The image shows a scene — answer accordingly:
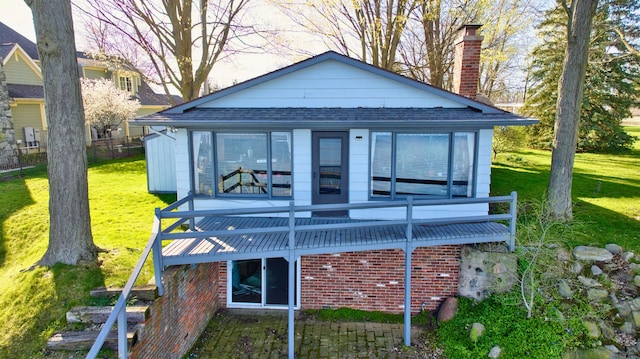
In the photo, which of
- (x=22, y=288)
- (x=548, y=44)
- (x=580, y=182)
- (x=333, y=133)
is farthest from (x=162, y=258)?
(x=548, y=44)

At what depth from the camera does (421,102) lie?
8.23 metres

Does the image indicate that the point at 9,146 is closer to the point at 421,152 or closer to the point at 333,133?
the point at 333,133

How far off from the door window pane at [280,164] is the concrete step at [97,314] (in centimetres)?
371

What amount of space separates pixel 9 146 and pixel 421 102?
56.6ft

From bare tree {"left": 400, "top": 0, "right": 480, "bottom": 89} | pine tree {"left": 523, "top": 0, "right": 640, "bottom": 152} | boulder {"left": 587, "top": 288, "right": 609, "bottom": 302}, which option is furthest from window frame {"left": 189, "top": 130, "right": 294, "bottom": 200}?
pine tree {"left": 523, "top": 0, "right": 640, "bottom": 152}

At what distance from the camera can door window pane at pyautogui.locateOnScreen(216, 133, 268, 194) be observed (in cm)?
820

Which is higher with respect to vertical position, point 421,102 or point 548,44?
point 548,44

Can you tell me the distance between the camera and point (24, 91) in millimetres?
19875

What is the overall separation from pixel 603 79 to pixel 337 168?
20.0 metres

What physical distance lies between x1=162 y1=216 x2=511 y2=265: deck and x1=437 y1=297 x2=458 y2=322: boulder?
4.91ft

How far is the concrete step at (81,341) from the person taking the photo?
509 cm

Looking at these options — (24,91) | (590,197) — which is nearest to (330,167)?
(590,197)

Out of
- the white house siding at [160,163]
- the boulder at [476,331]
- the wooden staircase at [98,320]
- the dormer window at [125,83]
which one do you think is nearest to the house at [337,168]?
the boulder at [476,331]

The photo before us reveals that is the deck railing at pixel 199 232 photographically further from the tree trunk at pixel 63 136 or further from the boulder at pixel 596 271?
the boulder at pixel 596 271
